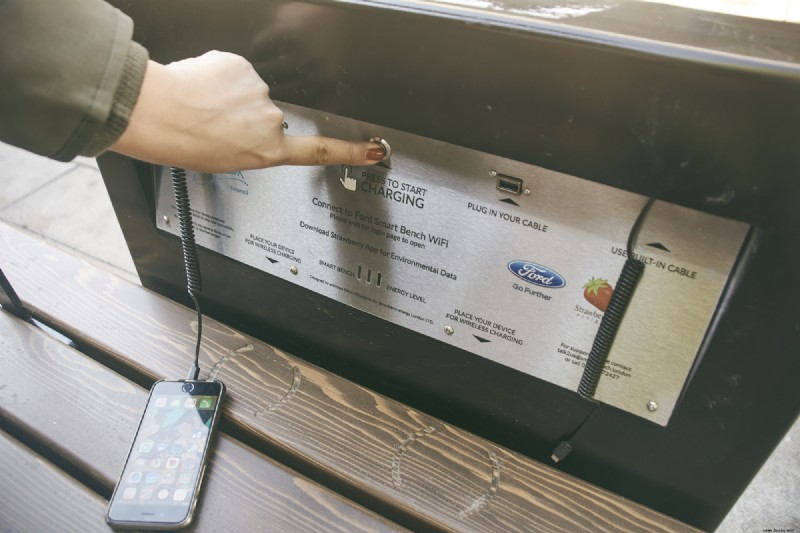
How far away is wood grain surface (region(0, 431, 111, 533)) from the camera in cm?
64

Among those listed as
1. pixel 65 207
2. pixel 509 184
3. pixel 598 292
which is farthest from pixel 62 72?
pixel 65 207

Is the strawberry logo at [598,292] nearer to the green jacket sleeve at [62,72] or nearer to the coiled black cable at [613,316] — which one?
the coiled black cable at [613,316]

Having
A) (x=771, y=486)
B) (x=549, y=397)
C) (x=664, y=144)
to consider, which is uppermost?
(x=664, y=144)

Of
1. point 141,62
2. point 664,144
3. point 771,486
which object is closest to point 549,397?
point 664,144

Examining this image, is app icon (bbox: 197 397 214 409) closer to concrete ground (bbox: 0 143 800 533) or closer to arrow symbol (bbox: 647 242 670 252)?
arrow symbol (bbox: 647 242 670 252)

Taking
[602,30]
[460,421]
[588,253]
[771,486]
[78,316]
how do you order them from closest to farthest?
1. [602,30]
2. [588,253]
3. [460,421]
4. [78,316]
5. [771,486]

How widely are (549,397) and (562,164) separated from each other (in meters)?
0.28

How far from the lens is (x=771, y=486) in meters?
1.14

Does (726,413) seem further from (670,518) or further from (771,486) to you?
(771,486)

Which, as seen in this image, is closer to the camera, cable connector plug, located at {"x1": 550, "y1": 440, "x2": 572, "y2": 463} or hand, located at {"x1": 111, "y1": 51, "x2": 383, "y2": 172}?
hand, located at {"x1": 111, "y1": 51, "x2": 383, "y2": 172}

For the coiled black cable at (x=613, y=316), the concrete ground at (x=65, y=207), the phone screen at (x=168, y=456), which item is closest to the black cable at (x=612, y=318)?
the coiled black cable at (x=613, y=316)

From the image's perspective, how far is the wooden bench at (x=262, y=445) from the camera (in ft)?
2.10

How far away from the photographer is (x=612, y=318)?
0.55 m

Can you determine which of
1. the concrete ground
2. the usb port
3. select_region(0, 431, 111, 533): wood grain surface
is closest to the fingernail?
the usb port
